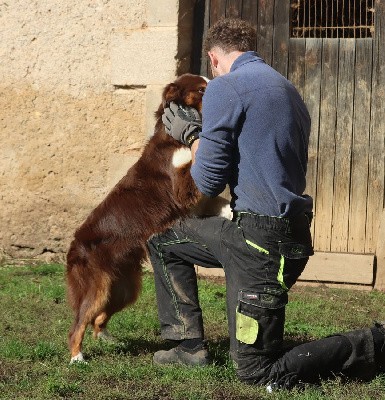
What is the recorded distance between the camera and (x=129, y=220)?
5305 mm

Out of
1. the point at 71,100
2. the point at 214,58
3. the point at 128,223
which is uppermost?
the point at 214,58

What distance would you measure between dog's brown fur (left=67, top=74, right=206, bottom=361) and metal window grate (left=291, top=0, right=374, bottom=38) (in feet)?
9.43

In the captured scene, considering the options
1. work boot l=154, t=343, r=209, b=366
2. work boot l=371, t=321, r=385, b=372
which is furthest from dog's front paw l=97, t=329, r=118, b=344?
work boot l=371, t=321, r=385, b=372

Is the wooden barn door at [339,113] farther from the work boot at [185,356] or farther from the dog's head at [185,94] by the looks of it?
the work boot at [185,356]

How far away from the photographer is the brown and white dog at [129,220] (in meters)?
5.29

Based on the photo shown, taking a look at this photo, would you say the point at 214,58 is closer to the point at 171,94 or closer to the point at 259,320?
the point at 171,94

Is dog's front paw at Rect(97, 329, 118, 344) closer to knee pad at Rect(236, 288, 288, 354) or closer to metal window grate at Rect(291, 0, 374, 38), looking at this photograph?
knee pad at Rect(236, 288, 288, 354)

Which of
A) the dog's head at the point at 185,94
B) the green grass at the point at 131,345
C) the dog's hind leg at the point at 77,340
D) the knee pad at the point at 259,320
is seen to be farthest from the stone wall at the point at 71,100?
the knee pad at the point at 259,320

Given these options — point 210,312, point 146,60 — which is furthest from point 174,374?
point 146,60

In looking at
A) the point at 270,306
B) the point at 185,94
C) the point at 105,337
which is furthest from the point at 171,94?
the point at 105,337

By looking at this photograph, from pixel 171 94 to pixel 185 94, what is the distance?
3.5 inches

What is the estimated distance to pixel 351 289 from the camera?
7.72 m

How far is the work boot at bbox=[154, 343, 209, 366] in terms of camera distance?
16.6ft

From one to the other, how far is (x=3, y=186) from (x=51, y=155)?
0.59 metres
